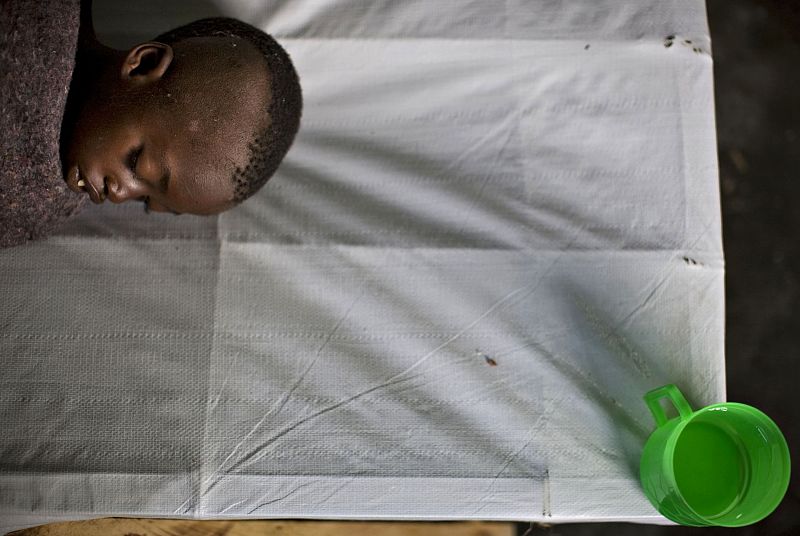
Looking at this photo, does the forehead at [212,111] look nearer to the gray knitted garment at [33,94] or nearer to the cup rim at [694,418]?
the gray knitted garment at [33,94]

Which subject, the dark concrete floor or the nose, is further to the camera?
the dark concrete floor

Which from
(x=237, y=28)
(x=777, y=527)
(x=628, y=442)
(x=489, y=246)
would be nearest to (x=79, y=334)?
(x=237, y=28)

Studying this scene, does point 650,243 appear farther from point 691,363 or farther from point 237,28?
point 237,28

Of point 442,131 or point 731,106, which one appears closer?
→ point 442,131

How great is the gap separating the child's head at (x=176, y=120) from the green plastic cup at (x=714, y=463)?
1.87 ft

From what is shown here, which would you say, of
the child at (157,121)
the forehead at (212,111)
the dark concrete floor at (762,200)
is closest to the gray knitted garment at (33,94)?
the child at (157,121)

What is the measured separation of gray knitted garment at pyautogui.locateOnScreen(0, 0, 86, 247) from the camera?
0.70 metres

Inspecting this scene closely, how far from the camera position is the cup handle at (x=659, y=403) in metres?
0.79

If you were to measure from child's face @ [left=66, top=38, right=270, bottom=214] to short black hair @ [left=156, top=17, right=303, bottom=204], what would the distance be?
0.04 ft

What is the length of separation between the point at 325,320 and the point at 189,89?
0.32m

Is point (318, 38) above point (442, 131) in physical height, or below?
above

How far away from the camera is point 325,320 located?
865 millimetres

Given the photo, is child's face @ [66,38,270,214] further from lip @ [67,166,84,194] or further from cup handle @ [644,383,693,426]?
cup handle @ [644,383,693,426]

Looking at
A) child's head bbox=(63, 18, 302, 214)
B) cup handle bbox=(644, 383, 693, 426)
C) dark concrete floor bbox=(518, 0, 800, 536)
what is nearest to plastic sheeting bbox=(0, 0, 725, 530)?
cup handle bbox=(644, 383, 693, 426)
